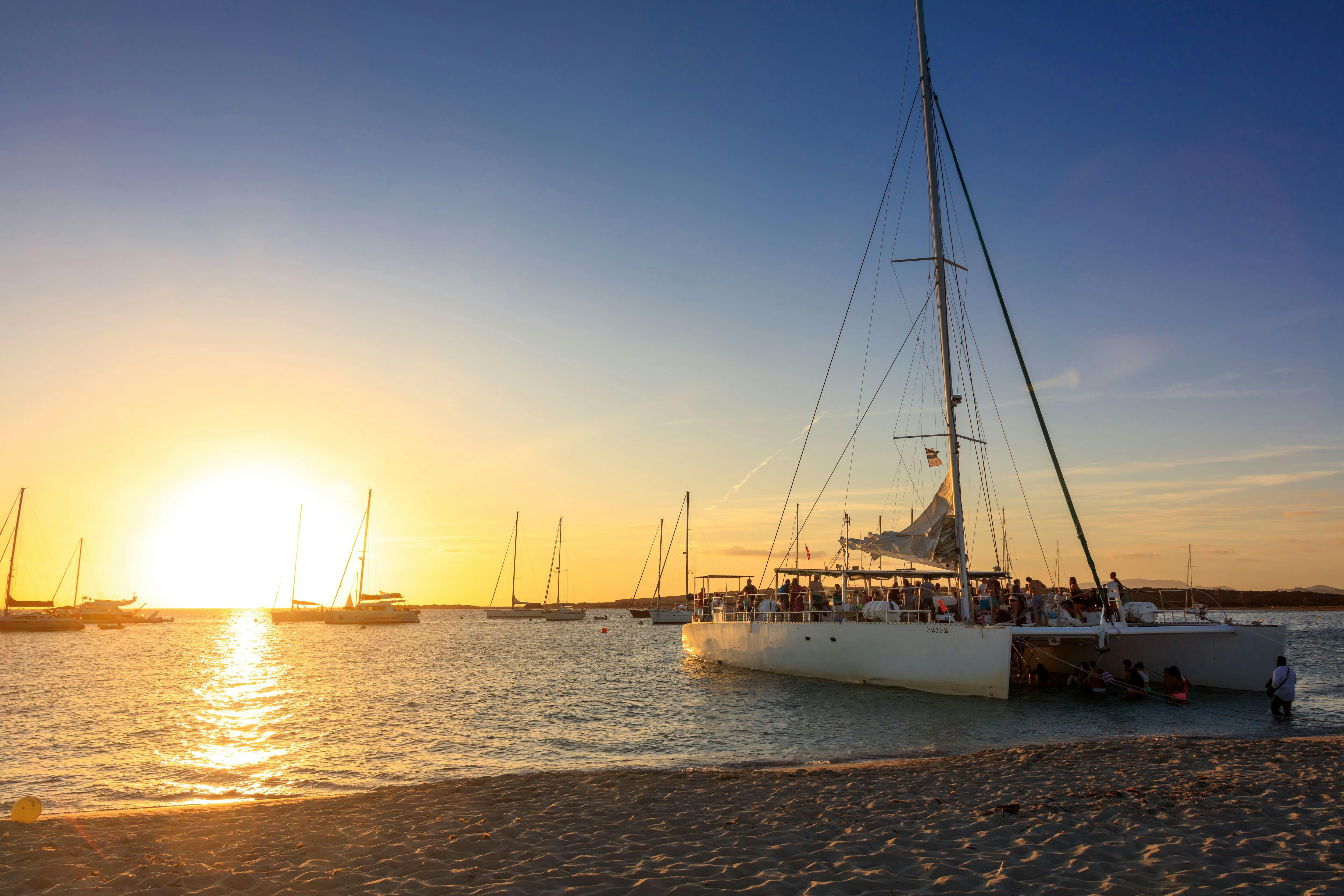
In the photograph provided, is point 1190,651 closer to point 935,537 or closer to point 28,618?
point 935,537

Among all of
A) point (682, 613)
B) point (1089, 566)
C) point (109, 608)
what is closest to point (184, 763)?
point (1089, 566)

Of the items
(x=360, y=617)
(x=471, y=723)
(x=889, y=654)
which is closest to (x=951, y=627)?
(x=889, y=654)

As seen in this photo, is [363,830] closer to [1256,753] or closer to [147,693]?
[1256,753]

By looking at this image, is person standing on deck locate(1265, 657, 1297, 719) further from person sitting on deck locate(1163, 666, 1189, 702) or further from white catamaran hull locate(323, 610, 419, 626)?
white catamaran hull locate(323, 610, 419, 626)

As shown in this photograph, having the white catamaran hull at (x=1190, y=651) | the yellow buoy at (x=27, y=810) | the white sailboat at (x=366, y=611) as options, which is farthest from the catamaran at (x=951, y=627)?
the white sailboat at (x=366, y=611)

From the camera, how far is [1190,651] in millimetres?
21000

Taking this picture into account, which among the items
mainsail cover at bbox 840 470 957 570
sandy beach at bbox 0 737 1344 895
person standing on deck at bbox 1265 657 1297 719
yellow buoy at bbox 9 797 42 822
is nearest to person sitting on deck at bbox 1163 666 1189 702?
person standing on deck at bbox 1265 657 1297 719

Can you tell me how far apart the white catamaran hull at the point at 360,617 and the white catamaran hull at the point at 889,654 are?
6562 centimetres

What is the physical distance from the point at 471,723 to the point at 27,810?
430 inches

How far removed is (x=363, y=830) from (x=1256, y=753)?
42.8 ft

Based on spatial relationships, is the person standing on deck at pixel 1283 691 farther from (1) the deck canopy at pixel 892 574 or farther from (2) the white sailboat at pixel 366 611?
(2) the white sailboat at pixel 366 611

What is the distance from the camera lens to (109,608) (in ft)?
291

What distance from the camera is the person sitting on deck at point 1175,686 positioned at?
1925 cm

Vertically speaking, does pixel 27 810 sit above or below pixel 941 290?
below
